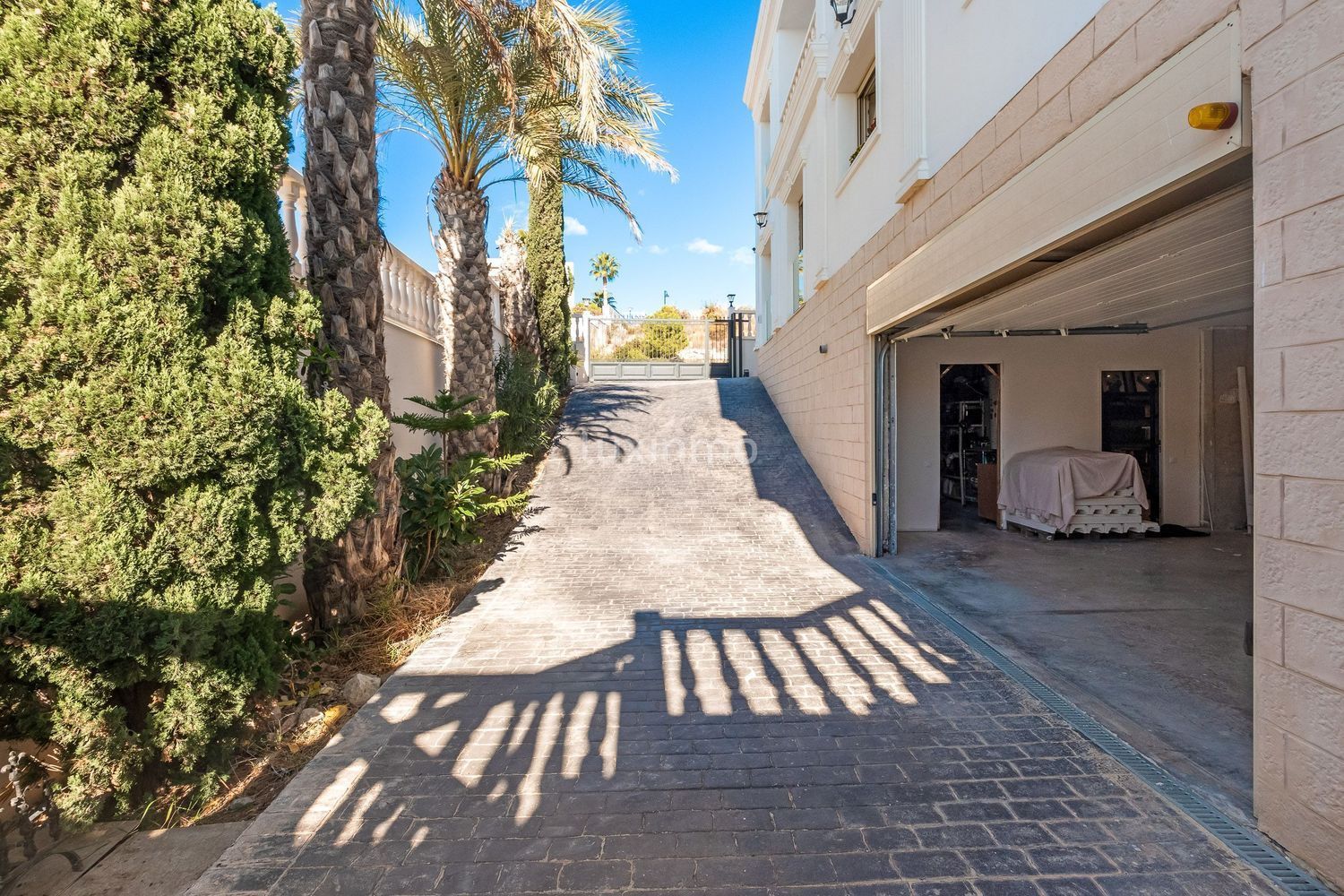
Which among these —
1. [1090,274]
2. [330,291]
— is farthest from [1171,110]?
[330,291]

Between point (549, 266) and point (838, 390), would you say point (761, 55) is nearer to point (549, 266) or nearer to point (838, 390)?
point (549, 266)

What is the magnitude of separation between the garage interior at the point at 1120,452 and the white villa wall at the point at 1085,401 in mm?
25

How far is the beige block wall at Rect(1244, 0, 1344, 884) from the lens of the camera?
1.95 metres

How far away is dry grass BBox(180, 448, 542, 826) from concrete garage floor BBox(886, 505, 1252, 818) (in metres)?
4.35

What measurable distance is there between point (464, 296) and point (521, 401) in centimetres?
242

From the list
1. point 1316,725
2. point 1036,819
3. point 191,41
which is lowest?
point 1036,819

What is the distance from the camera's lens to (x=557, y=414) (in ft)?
40.2

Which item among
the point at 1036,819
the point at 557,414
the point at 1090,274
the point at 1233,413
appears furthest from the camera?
the point at 557,414

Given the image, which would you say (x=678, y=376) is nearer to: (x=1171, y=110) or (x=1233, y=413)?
(x=1233, y=413)

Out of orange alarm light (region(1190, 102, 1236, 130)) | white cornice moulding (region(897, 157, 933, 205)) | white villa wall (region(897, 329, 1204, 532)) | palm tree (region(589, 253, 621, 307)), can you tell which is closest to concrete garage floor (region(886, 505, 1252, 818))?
white villa wall (region(897, 329, 1204, 532))

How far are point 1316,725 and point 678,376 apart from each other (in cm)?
1734

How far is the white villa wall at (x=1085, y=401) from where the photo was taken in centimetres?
865

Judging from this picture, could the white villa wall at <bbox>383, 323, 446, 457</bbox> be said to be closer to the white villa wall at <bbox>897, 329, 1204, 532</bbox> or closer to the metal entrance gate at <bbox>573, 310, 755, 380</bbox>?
the white villa wall at <bbox>897, 329, 1204, 532</bbox>

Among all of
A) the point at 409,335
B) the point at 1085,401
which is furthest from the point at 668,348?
the point at 409,335
